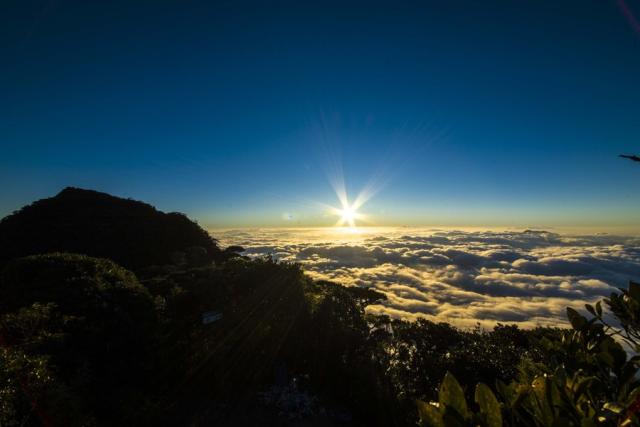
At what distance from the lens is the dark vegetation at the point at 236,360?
1.89 metres

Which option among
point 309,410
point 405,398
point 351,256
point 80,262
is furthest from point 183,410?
point 351,256

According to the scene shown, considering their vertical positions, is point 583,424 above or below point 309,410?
above

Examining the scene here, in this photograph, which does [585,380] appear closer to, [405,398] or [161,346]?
[405,398]

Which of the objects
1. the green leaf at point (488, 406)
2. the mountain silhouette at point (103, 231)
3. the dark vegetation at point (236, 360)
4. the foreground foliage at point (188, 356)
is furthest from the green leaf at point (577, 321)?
the mountain silhouette at point (103, 231)

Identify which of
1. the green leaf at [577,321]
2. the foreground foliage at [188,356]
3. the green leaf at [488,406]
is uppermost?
the green leaf at [488,406]

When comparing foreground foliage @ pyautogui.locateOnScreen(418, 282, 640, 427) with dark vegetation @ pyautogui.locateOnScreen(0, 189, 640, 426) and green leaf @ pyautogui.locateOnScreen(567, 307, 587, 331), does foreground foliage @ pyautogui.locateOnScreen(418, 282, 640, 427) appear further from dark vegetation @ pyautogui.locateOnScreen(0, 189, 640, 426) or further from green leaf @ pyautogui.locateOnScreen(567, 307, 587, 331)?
green leaf @ pyautogui.locateOnScreen(567, 307, 587, 331)

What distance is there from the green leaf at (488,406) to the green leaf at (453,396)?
59 millimetres

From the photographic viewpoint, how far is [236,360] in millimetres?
9703

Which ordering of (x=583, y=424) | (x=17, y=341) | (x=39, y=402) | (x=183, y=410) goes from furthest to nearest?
1. (x=183, y=410)
2. (x=17, y=341)
3. (x=39, y=402)
4. (x=583, y=424)

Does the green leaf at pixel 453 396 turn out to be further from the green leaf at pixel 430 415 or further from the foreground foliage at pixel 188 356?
the foreground foliage at pixel 188 356

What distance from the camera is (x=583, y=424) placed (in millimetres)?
910

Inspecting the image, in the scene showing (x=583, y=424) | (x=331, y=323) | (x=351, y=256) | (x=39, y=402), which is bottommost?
(x=351, y=256)

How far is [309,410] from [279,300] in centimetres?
542

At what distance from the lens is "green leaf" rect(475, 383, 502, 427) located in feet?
3.24
